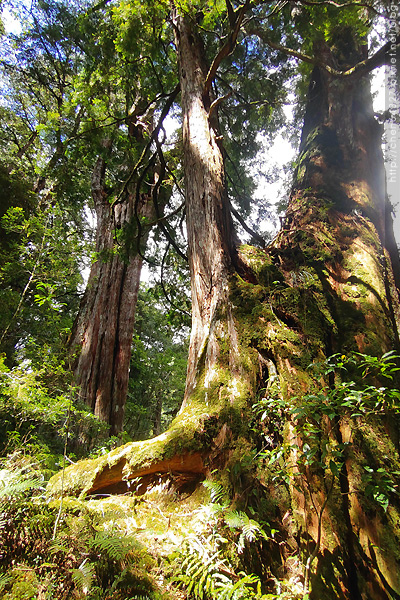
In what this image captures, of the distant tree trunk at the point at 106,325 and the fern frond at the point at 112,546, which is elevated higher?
the distant tree trunk at the point at 106,325

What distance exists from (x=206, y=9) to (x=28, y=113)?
10.3 m

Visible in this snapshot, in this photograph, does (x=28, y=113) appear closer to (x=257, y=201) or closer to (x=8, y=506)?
(x=257, y=201)

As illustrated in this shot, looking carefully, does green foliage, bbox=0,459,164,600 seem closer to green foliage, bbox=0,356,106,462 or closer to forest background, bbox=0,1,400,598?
forest background, bbox=0,1,400,598

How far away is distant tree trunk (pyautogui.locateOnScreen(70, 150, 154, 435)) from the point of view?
16.9 feet

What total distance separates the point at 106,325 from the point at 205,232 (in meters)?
3.47

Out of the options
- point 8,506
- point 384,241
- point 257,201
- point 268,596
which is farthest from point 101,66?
point 268,596

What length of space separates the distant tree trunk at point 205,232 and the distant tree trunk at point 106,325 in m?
1.77

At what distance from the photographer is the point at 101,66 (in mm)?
5461

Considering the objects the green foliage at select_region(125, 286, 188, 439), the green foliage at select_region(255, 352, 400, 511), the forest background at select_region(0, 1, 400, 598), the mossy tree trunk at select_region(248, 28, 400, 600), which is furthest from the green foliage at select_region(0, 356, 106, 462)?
the green foliage at select_region(125, 286, 188, 439)

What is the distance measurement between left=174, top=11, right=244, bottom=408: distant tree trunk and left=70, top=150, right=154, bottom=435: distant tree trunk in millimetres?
1772

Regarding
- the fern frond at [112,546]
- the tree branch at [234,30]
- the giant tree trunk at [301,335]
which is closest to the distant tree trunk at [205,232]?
the giant tree trunk at [301,335]

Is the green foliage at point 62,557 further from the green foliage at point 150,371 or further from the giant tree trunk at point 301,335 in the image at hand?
the green foliage at point 150,371

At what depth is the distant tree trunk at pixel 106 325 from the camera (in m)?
5.16

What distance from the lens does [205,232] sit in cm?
311
